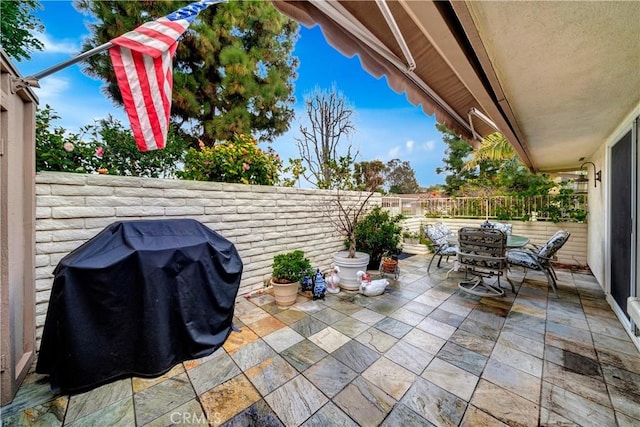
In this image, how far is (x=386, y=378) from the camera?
5.82ft

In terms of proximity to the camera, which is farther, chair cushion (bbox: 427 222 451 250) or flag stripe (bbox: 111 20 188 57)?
chair cushion (bbox: 427 222 451 250)

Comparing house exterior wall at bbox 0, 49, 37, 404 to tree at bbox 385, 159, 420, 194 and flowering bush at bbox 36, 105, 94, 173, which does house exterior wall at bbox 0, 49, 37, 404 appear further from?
→ tree at bbox 385, 159, 420, 194

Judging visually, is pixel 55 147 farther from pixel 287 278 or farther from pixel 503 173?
pixel 503 173

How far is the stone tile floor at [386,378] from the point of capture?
146 centimetres

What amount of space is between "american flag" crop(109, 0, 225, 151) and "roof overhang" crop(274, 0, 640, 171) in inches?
61.7

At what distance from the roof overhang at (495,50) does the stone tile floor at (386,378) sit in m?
2.28

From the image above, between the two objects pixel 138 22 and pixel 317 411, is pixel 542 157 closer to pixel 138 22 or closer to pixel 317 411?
pixel 317 411

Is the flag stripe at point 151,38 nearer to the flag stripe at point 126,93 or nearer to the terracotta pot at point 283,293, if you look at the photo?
the flag stripe at point 126,93

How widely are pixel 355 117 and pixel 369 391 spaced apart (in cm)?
783

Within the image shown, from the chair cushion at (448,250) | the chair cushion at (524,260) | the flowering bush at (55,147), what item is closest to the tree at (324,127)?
the chair cushion at (448,250)

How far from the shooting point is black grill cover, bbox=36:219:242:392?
158 cm

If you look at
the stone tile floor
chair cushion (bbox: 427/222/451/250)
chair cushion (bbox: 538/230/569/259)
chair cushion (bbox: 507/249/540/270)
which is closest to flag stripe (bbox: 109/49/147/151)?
the stone tile floor

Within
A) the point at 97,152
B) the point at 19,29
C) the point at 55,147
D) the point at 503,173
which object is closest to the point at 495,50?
the point at 97,152

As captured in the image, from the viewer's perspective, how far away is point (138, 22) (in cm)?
499
